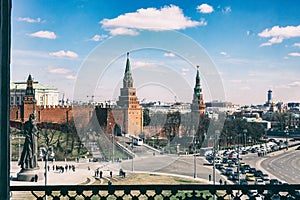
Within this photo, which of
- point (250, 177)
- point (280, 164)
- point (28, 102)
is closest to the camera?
point (250, 177)

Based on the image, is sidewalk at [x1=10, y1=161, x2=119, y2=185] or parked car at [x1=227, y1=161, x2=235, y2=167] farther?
parked car at [x1=227, y1=161, x2=235, y2=167]

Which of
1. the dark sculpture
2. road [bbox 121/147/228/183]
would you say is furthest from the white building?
the dark sculpture

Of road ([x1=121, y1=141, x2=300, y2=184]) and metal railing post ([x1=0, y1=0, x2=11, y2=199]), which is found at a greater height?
metal railing post ([x1=0, y1=0, x2=11, y2=199])

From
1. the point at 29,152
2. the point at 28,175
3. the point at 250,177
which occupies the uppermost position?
the point at 29,152

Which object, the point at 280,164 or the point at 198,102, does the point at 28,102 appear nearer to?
the point at 198,102

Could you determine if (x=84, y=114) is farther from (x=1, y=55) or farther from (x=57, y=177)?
(x=1, y=55)

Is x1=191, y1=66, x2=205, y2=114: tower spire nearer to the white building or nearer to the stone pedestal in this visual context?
the white building

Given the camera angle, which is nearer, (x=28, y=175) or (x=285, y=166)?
(x=28, y=175)

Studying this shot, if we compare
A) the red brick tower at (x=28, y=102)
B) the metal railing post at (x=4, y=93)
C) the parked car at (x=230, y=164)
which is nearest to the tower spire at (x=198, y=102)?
the red brick tower at (x=28, y=102)

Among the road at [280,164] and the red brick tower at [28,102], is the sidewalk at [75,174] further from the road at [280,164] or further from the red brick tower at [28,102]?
the red brick tower at [28,102]

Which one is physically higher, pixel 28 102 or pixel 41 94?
pixel 41 94

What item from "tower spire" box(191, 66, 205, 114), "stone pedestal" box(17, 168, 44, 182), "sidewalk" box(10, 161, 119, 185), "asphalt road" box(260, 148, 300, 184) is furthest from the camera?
"tower spire" box(191, 66, 205, 114)

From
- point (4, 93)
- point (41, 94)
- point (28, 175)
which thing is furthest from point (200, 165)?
point (41, 94)

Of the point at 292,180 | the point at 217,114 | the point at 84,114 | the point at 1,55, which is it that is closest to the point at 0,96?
the point at 1,55
